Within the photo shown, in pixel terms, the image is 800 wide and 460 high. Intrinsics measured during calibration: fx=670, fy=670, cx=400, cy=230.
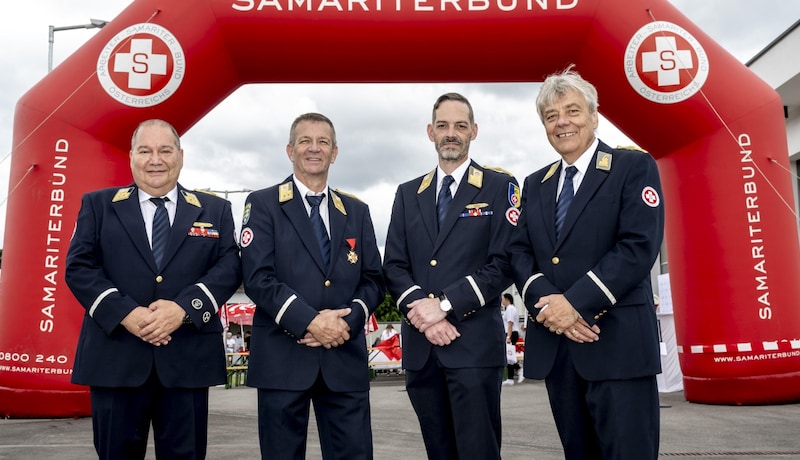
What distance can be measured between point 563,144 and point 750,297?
4096 millimetres

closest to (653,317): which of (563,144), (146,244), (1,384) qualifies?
(563,144)

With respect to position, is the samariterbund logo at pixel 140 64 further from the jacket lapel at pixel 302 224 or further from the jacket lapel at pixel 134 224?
the jacket lapel at pixel 302 224

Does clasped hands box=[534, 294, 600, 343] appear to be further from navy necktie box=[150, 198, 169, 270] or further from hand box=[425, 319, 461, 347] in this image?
navy necktie box=[150, 198, 169, 270]

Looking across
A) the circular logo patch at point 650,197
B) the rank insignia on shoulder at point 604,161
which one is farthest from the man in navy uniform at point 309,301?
the circular logo patch at point 650,197

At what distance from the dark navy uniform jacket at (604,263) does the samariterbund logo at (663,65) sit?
357cm

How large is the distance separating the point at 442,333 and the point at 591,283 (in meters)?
0.69

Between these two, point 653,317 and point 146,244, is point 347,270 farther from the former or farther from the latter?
point 653,317

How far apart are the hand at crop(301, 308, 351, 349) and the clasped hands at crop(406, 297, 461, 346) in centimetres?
32

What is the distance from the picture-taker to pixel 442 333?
2.85 m

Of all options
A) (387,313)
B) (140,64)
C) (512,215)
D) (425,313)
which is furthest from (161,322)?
(387,313)

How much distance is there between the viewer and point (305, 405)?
9.47 feet

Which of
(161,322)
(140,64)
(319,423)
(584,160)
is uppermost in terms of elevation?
(140,64)

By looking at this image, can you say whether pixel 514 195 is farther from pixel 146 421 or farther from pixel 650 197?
pixel 146 421

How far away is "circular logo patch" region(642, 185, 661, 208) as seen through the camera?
255 centimetres
